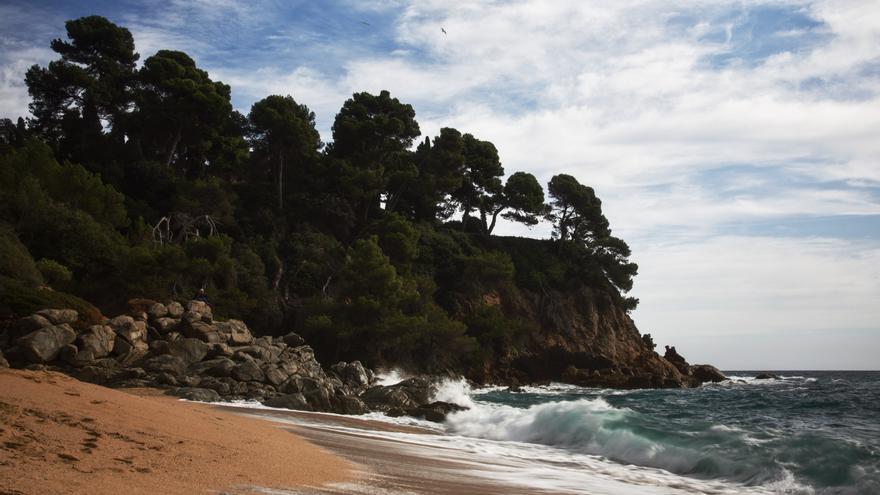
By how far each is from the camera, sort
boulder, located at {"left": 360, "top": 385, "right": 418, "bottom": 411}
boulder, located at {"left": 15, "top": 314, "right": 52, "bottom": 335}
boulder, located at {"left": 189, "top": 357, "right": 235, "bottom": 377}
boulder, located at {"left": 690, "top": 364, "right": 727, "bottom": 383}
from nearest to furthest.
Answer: boulder, located at {"left": 15, "top": 314, "right": 52, "bottom": 335}, boulder, located at {"left": 189, "top": 357, "right": 235, "bottom": 377}, boulder, located at {"left": 360, "top": 385, "right": 418, "bottom": 411}, boulder, located at {"left": 690, "top": 364, "right": 727, "bottom": 383}

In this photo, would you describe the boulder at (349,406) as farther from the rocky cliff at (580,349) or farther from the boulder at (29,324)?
the rocky cliff at (580,349)

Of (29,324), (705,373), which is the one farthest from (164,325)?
(705,373)

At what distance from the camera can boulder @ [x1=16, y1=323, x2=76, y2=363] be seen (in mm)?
17172

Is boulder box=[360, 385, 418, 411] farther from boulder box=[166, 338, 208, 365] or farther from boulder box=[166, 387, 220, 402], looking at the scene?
boulder box=[166, 338, 208, 365]

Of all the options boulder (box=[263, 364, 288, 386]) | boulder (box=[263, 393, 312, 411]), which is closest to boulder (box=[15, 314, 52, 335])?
boulder (box=[263, 364, 288, 386])

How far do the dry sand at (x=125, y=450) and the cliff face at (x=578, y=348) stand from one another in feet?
119

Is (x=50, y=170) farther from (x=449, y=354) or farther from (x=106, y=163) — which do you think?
(x=449, y=354)

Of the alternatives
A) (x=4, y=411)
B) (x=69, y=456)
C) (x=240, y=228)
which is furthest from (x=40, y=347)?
(x=240, y=228)

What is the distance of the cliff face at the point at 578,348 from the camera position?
46281mm

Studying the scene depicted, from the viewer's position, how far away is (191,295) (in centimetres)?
3123

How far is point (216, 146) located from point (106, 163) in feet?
28.0

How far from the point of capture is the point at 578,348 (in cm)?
5059

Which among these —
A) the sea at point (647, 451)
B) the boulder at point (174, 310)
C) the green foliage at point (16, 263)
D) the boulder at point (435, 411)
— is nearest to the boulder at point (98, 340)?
the boulder at point (174, 310)

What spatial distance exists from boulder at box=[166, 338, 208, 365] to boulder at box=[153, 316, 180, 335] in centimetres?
165
